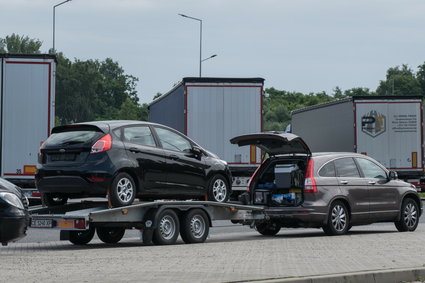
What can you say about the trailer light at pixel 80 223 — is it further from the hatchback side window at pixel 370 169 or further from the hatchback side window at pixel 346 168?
the hatchback side window at pixel 370 169

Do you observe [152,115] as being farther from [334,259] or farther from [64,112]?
[64,112]

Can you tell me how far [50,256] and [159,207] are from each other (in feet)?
9.19

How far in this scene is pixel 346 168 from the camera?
17422 millimetres

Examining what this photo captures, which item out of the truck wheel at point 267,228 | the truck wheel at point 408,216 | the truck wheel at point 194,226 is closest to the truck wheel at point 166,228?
the truck wheel at point 194,226

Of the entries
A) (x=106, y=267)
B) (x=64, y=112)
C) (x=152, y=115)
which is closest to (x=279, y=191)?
(x=106, y=267)

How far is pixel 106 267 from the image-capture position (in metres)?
10.3

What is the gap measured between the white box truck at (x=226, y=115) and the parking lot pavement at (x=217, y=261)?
9.72 metres

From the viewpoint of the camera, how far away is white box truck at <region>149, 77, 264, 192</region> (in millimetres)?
24844

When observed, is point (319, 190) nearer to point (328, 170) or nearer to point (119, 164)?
point (328, 170)

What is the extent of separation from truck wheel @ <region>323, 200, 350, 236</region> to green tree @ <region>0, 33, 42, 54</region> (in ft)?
337

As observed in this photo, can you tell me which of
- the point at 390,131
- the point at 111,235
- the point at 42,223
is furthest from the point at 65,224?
the point at 390,131

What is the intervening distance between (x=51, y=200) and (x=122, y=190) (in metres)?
1.40

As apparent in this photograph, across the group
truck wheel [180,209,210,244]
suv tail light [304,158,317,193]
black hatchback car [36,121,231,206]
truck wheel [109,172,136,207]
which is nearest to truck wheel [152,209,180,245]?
truck wheel [180,209,210,244]

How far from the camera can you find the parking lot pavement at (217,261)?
373 inches
